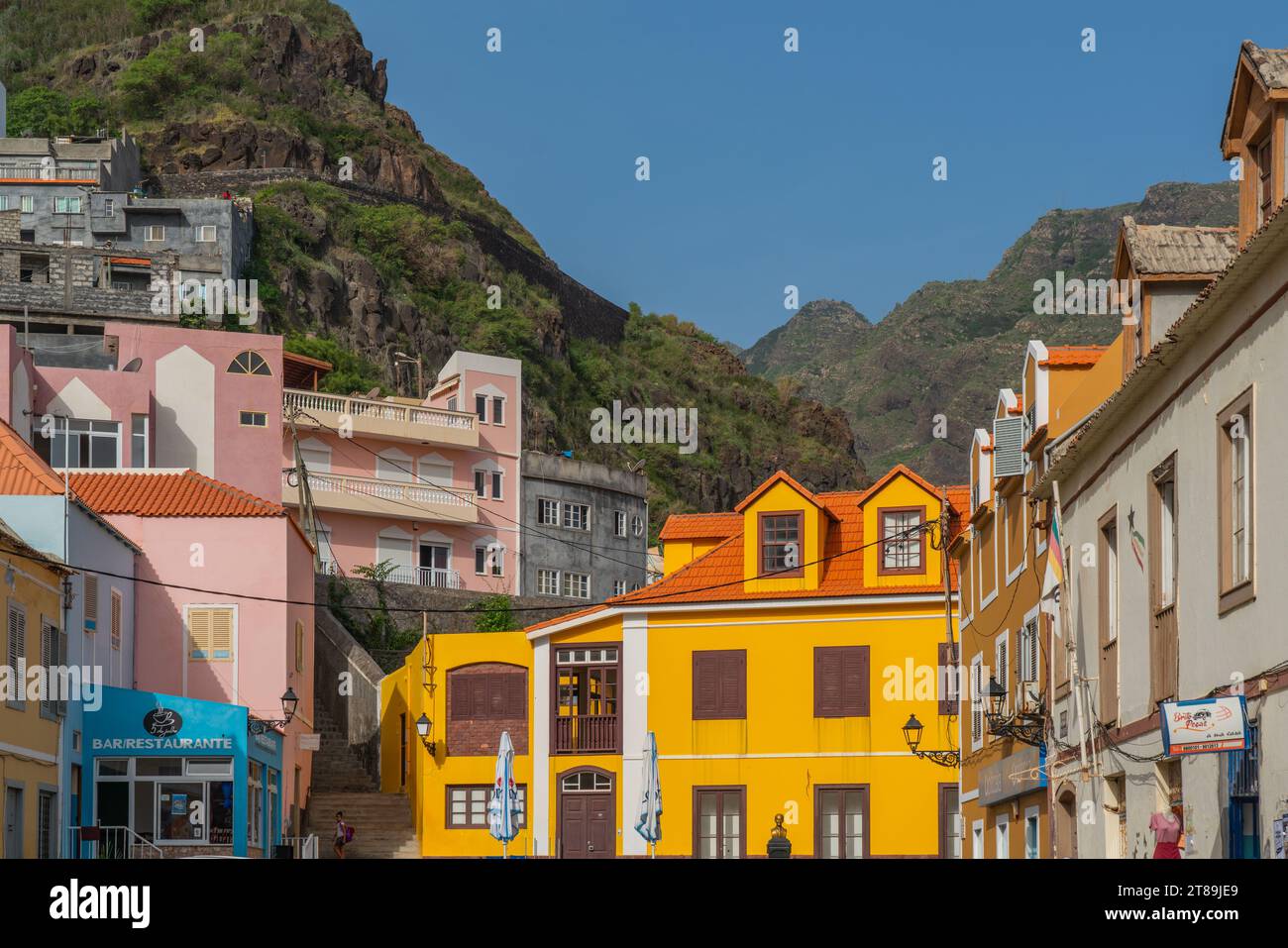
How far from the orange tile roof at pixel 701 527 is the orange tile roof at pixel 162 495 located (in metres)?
10.4

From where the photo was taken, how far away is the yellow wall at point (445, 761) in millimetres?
43281

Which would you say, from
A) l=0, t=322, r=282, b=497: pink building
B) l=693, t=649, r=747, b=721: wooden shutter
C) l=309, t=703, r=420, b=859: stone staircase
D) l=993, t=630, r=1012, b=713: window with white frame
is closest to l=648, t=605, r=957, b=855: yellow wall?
l=693, t=649, r=747, b=721: wooden shutter

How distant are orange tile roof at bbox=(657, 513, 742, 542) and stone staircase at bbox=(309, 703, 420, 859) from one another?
9711mm

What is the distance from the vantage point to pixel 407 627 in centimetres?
5872

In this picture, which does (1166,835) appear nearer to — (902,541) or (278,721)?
(902,541)

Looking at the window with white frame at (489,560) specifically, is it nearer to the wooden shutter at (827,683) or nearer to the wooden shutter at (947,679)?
the wooden shutter at (827,683)

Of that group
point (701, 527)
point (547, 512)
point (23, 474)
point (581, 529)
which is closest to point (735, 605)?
point (701, 527)

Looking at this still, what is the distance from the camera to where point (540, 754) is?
43.0 meters

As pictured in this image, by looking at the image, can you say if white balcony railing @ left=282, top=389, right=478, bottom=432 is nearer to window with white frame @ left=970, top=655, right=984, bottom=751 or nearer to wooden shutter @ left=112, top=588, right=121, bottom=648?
wooden shutter @ left=112, top=588, right=121, bottom=648

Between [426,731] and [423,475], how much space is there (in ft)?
85.7

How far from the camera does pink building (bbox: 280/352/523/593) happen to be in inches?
2579

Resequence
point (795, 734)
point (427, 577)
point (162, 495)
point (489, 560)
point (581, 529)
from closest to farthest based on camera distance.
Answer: point (795, 734) < point (162, 495) < point (427, 577) < point (489, 560) < point (581, 529)

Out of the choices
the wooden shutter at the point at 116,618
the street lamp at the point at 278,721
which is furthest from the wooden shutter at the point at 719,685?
the wooden shutter at the point at 116,618
